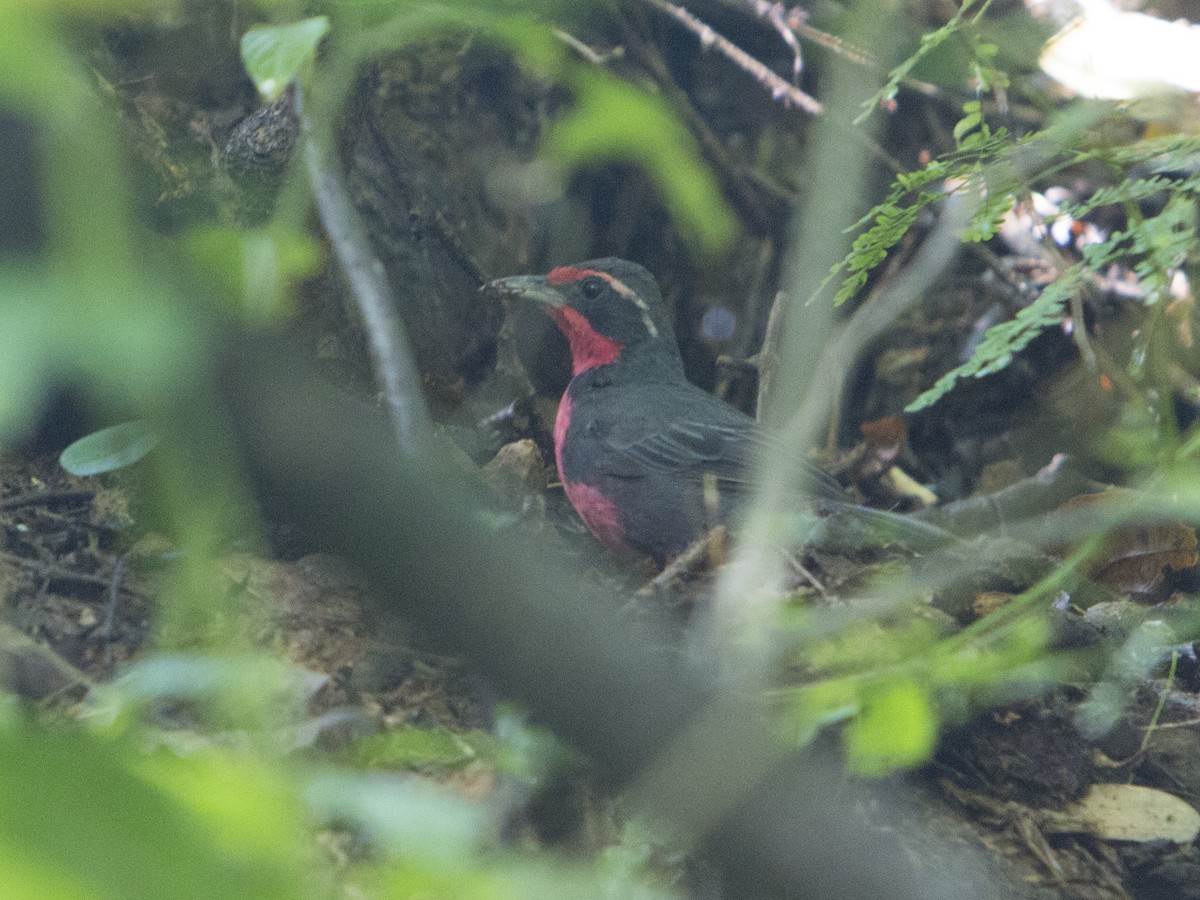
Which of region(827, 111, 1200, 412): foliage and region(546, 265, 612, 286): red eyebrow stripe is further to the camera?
region(546, 265, 612, 286): red eyebrow stripe

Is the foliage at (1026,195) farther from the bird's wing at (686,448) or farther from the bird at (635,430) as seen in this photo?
the bird's wing at (686,448)

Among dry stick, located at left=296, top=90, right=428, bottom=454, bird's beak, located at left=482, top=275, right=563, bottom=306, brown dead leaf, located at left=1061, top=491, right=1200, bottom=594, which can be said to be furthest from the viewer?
bird's beak, located at left=482, top=275, right=563, bottom=306

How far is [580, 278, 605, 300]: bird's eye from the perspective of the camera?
15.8 feet

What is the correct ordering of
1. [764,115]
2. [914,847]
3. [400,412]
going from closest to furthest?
[400,412]
[914,847]
[764,115]

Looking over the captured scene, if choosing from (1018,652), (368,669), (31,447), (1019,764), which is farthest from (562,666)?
(31,447)

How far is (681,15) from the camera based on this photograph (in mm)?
5094

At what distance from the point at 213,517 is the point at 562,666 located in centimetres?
40

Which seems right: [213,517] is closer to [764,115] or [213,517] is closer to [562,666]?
[562,666]

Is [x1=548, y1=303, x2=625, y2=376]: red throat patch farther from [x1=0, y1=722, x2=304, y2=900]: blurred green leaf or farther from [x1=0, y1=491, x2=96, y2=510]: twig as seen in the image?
[x1=0, y1=722, x2=304, y2=900]: blurred green leaf

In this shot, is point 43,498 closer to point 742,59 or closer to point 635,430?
point 635,430

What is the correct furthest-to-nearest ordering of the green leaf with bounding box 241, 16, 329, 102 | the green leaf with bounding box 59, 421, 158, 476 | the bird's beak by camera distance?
the bird's beak
the green leaf with bounding box 59, 421, 158, 476
the green leaf with bounding box 241, 16, 329, 102

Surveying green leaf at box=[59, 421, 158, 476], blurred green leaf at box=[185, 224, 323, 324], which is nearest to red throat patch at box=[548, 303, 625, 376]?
green leaf at box=[59, 421, 158, 476]

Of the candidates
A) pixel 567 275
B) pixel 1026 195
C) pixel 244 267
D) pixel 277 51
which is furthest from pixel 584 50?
pixel 244 267

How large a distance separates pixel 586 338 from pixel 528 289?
16.0 inches
